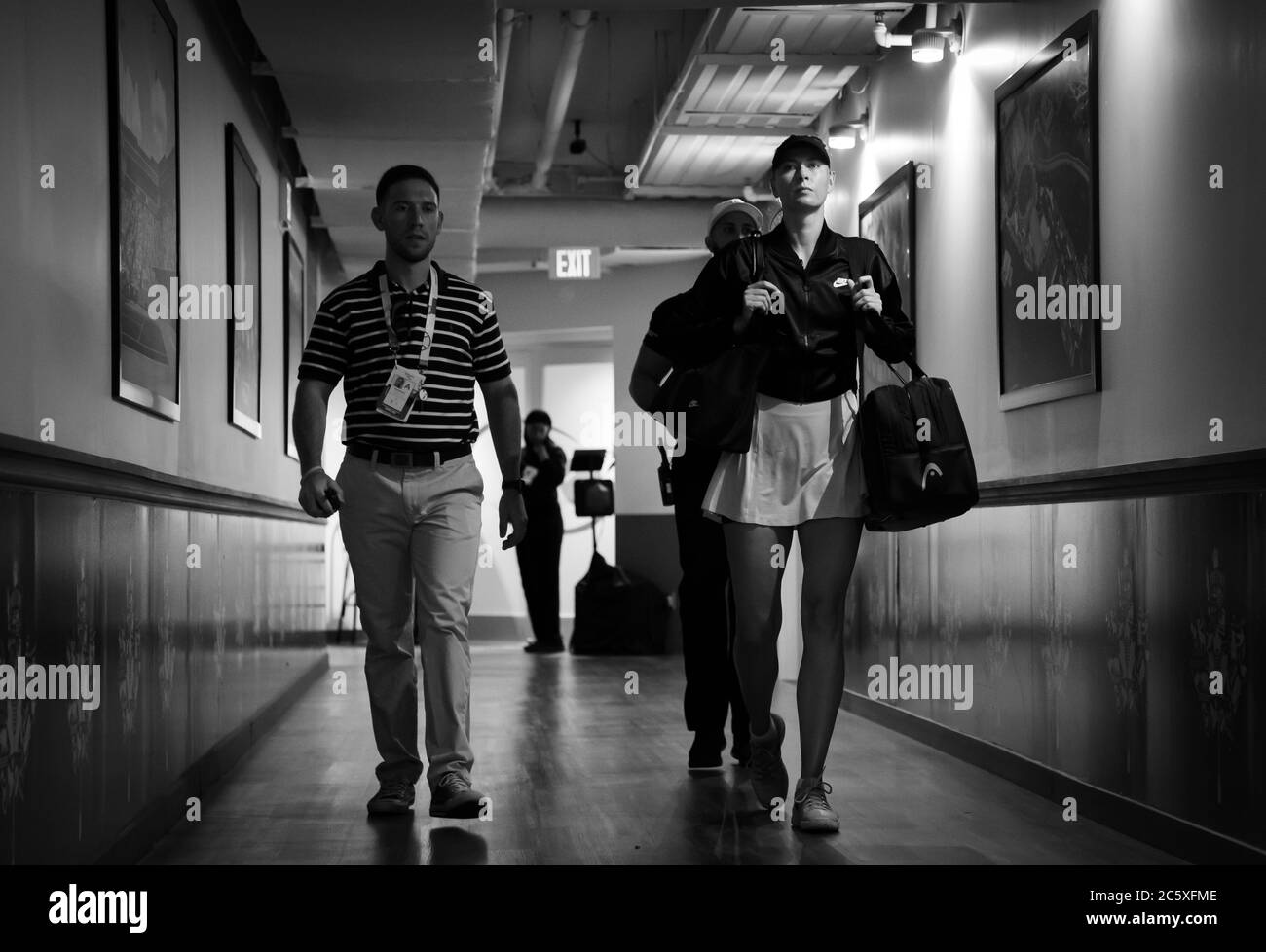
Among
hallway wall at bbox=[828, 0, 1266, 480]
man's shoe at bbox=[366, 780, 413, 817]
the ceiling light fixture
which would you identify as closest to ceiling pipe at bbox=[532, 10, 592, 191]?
the ceiling light fixture

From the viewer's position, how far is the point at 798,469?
11.2ft

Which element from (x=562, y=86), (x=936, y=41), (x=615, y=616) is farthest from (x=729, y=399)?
(x=615, y=616)

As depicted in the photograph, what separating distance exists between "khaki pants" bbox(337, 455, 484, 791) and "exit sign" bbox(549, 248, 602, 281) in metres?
6.73

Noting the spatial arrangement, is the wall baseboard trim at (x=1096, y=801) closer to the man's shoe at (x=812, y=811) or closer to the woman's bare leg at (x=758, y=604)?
the man's shoe at (x=812, y=811)

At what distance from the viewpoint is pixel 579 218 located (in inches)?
390

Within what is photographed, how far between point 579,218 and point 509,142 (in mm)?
666

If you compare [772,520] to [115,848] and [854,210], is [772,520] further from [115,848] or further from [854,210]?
[854,210]

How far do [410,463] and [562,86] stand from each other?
4.61m

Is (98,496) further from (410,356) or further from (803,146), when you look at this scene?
(803,146)

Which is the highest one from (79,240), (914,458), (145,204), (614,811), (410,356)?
(145,204)

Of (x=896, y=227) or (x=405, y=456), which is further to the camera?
(x=896, y=227)

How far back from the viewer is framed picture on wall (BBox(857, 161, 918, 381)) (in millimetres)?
6062

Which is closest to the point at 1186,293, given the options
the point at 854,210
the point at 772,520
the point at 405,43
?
the point at 772,520

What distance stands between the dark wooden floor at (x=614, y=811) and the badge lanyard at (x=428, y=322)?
1125 mm
